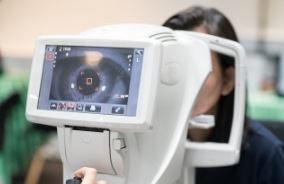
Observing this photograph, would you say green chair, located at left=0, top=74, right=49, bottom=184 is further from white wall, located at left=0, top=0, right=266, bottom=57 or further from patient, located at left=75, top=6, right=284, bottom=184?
patient, located at left=75, top=6, right=284, bottom=184

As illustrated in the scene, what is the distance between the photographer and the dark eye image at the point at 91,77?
62cm

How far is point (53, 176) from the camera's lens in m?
2.57

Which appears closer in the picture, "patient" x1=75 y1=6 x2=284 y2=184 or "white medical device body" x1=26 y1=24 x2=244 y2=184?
"white medical device body" x1=26 y1=24 x2=244 y2=184

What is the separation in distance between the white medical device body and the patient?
281 mm

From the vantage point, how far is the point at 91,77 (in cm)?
64

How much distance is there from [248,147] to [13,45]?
6.40 feet

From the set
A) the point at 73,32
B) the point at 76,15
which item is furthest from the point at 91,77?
the point at 76,15

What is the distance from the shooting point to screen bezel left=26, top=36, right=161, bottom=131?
599mm

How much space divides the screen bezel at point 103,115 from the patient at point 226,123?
1.27ft

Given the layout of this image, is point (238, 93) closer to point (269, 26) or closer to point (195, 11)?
point (195, 11)

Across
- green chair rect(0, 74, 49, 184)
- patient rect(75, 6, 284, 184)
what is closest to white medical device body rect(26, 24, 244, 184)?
patient rect(75, 6, 284, 184)

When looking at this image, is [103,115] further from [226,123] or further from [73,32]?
[73,32]

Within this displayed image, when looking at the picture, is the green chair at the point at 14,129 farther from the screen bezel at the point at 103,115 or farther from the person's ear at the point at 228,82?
the screen bezel at the point at 103,115

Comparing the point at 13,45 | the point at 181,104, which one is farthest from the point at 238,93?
the point at 13,45
